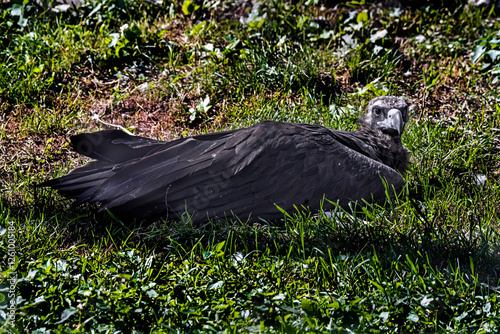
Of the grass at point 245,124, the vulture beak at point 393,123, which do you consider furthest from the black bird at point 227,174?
the vulture beak at point 393,123

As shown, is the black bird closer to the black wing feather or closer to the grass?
the black wing feather

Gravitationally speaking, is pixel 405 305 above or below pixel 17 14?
below

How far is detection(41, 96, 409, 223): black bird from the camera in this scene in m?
3.83

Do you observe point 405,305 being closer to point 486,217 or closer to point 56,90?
point 486,217

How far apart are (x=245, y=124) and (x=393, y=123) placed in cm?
132

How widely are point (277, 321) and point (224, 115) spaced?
103 inches

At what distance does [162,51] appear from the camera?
19.8ft

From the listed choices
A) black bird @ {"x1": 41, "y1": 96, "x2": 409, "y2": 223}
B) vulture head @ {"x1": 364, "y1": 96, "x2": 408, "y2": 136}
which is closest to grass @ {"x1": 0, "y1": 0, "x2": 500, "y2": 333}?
black bird @ {"x1": 41, "y1": 96, "x2": 409, "y2": 223}

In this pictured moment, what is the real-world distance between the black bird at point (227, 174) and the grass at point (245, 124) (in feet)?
0.42

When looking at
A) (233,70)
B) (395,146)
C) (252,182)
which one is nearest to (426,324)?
(252,182)

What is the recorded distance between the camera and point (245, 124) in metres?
5.13

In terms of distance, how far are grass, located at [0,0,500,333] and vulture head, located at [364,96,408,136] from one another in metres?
0.30

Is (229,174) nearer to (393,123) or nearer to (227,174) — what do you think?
(227,174)

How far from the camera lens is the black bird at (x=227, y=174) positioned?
3826 mm
